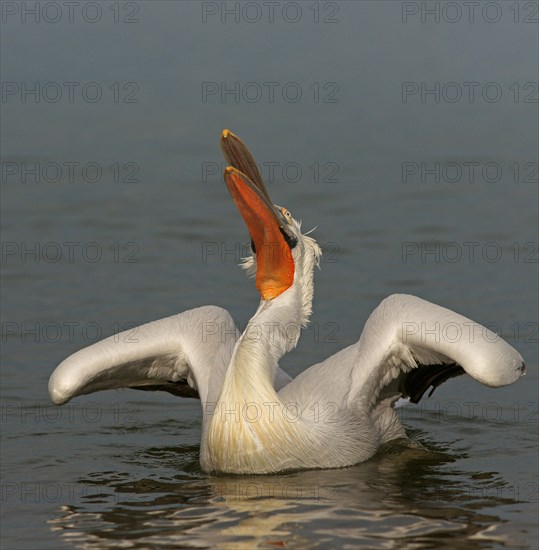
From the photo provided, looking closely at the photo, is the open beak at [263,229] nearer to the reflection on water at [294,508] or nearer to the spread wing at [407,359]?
the spread wing at [407,359]

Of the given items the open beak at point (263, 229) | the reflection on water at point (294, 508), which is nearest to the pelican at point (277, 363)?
the open beak at point (263, 229)

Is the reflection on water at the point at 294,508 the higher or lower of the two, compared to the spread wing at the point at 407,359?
lower

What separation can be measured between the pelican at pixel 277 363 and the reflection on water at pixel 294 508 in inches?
8.6

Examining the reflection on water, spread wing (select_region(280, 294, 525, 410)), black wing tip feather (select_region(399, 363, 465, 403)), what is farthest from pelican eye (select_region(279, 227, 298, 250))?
the reflection on water

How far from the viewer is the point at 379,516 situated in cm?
953

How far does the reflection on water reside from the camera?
9.15 m

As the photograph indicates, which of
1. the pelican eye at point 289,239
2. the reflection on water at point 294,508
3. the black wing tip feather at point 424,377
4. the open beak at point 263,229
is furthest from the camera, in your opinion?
the black wing tip feather at point 424,377

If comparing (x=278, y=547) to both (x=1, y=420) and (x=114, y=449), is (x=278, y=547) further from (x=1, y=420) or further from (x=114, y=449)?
(x=1, y=420)

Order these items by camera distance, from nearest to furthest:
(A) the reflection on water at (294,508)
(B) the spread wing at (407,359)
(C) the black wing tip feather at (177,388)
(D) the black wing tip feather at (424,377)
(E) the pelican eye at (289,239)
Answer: (A) the reflection on water at (294,508) → (B) the spread wing at (407,359) → (E) the pelican eye at (289,239) → (D) the black wing tip feather at (424,377) → (C) the black wing tip feather at (177,388)

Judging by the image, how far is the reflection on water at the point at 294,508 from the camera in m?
9.15

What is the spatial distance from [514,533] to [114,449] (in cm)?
336

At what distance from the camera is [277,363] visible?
10.5 m

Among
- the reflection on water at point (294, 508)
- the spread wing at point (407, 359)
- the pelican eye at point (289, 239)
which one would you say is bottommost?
the reflection on water at point (294, 508)

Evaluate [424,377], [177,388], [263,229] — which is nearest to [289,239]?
[263,229]
